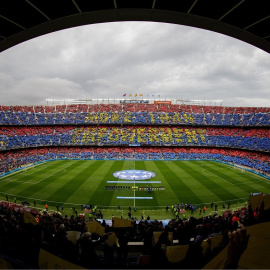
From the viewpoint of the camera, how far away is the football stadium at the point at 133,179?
4998mm

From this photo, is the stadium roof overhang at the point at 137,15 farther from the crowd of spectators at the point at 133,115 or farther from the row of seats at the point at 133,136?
the crowd of spectators at the point at 133,115

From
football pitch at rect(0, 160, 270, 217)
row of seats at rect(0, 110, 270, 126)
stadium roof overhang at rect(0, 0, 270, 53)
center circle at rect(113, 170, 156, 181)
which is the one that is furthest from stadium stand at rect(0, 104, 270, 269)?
stadium roof overhang at rect(0, 0, 270, 53)

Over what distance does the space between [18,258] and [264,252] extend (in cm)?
572

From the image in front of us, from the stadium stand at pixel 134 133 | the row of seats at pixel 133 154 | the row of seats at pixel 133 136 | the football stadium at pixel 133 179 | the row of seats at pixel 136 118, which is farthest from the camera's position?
the row of seats at pixel 136 118

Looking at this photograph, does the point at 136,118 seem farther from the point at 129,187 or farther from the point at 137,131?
the point at 129,187

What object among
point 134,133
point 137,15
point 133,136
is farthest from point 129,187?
point 134,133

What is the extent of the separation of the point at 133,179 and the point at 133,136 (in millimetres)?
34470

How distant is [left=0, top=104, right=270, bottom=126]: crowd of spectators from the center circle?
3465cm

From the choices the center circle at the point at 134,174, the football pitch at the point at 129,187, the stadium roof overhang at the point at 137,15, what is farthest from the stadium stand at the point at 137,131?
the stadium roof overhang at the point at 137,15

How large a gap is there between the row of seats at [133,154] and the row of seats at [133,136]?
1.86 m

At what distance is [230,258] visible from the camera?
284 cm

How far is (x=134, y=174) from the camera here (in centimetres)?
4381

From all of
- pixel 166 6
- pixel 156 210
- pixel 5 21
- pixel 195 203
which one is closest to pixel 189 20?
pixel 166 6

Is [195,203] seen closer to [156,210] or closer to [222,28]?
[156,210]
